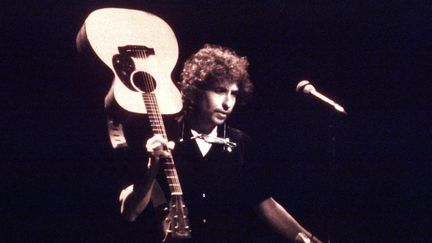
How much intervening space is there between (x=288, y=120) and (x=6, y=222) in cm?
197

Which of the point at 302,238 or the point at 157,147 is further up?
the point at 157,147

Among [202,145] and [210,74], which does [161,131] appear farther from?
[210,74]

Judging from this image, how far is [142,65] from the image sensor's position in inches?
108

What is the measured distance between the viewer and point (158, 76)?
111 inches

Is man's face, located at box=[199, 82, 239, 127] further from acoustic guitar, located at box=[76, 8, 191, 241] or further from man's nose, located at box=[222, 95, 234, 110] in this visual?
acoustic guitar, located at box=[76, 8, 191, 241]

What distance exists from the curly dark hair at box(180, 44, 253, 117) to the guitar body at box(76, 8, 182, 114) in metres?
0.19

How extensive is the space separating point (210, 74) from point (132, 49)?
1.58 ft

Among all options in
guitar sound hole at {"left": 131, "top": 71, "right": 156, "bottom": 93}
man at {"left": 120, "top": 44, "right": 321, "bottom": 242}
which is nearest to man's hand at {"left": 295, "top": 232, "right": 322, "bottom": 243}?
man at {"left": 120, "top": 44, "right": 321, "bottom": 242}

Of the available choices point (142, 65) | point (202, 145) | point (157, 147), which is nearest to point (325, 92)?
point (202, 145)

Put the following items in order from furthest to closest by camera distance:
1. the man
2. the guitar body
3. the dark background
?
the dark background < the man < the guitar body

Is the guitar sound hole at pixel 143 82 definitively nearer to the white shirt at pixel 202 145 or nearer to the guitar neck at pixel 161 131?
the guitar neck at pixel 161 131

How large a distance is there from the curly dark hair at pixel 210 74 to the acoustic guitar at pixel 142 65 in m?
0.18

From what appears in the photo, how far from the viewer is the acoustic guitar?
8.17 feet

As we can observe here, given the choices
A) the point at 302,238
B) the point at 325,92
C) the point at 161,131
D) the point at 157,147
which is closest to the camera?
the point at 157,147
